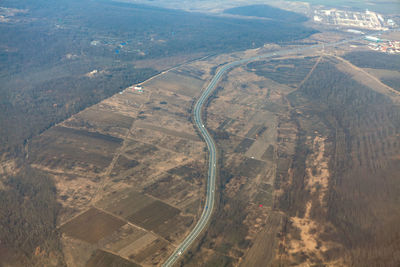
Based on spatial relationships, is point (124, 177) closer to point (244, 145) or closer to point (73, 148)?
point (73, 148)

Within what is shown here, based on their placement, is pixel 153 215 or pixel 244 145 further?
pixel 244 145

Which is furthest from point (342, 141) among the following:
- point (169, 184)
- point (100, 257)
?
point (100, 257)

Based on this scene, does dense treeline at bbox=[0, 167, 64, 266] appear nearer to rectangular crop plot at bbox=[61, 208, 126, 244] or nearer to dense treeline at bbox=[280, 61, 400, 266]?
rectangular crop plot at bbox=[61, 208, 126, 244]

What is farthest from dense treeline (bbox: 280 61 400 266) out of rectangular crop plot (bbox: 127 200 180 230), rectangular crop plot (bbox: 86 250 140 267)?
rectangular crop plot (bbox: 86 250 140 267)

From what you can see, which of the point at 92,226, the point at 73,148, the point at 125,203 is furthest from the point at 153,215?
the point at 73,148


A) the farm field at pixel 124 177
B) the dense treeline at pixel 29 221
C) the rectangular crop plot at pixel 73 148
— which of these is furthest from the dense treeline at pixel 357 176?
the dense treeline at pixel 29 221
